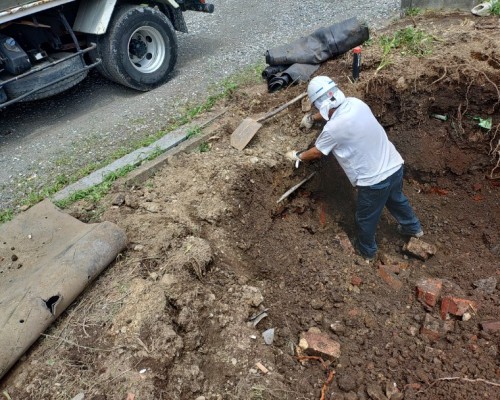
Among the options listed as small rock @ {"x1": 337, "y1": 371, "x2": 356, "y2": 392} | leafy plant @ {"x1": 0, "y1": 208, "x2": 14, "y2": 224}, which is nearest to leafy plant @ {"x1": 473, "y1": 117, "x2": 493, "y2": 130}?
small rock @ {"x1": 337, "y1": 371, "x2": 356, "y2": 392}

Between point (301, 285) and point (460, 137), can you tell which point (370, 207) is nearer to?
point (301, 285)

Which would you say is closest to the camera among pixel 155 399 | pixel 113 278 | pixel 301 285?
pixel 155 399

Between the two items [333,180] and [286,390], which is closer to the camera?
[286,390]

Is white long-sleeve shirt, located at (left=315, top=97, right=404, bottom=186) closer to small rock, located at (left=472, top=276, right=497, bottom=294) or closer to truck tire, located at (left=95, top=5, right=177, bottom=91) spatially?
small rock, located at (left=472, top=276, right=497, bottom=294)

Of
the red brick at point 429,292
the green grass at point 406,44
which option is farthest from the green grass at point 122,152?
the red brick at point 429,292

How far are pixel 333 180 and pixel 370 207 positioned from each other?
94 cm

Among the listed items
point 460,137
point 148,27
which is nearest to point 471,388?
point 460,137

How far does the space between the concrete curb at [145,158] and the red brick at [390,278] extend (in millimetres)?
2500

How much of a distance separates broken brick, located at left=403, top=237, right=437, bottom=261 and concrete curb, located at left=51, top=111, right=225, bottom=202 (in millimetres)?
2645

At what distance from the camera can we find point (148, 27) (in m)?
6.38

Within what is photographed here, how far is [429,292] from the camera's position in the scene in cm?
393

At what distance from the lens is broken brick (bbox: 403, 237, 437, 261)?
4.68 meters

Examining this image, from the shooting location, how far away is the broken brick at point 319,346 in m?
3.31

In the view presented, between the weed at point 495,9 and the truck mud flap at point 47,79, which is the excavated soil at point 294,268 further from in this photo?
the truck mud flap at point 47,79
